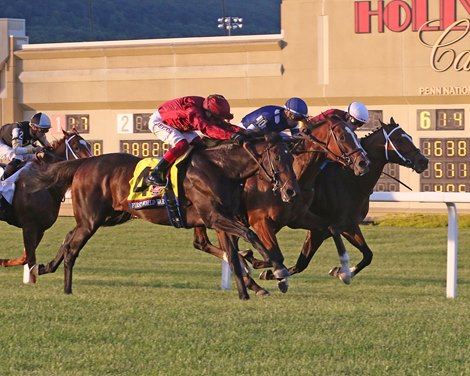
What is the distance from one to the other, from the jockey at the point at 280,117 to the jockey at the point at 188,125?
0.54 meters

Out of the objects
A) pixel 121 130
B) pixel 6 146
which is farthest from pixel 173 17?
pixel 6 146

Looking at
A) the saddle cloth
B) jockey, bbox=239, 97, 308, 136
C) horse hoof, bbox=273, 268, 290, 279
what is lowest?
horse hoof, bbox=273, 268, 290, 279

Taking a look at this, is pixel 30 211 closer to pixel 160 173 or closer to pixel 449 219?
pixel 160 173

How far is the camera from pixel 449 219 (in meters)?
10.8

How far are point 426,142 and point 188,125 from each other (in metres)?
11.9

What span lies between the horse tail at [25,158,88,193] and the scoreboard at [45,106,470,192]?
988 centimetres

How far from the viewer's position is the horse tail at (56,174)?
11570 mm

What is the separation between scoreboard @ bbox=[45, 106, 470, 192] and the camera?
21.6m

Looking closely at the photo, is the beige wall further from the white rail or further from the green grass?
the green grass

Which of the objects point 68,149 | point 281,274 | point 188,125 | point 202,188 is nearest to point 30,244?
point 68,149

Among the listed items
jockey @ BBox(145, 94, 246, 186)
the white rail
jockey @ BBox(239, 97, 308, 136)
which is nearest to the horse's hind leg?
jockey @ BBox(145, 94, 246, 186)

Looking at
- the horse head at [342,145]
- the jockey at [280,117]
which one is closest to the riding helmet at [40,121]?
the jockey at [280,117]

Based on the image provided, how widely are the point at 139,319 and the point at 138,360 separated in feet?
4.54

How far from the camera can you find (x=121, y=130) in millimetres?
24688
